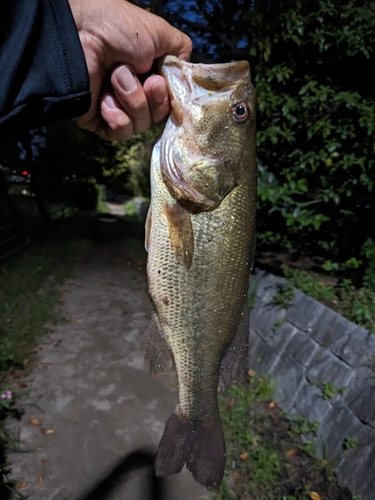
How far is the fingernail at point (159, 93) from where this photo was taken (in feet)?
5.72

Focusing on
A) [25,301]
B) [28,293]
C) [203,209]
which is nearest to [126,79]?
[203,209]

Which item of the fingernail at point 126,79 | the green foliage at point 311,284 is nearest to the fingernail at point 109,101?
the fingernail at point 126,79

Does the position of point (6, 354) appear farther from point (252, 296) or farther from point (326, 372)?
point (326, 372)

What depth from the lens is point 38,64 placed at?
154 cm

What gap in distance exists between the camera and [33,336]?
17.1 feet

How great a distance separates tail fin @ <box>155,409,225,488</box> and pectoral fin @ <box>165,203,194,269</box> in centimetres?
89

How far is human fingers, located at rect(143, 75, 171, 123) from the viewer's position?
1.75m

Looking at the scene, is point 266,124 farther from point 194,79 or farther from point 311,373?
point 194,79

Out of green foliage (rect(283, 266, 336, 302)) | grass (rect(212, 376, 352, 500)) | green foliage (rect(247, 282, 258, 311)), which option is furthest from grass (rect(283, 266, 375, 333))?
grass (rect(212, 376, 352, 500))

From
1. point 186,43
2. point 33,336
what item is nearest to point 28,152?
point 33,336

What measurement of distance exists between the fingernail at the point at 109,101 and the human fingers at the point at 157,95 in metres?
0.19

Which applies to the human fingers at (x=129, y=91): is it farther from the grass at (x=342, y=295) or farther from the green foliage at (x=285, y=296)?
the green foliage at (x=285, y=296)

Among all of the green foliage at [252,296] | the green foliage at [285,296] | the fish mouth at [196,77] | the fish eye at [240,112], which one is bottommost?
the green foliage at [252,296]

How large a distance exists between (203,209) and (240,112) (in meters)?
0.48
